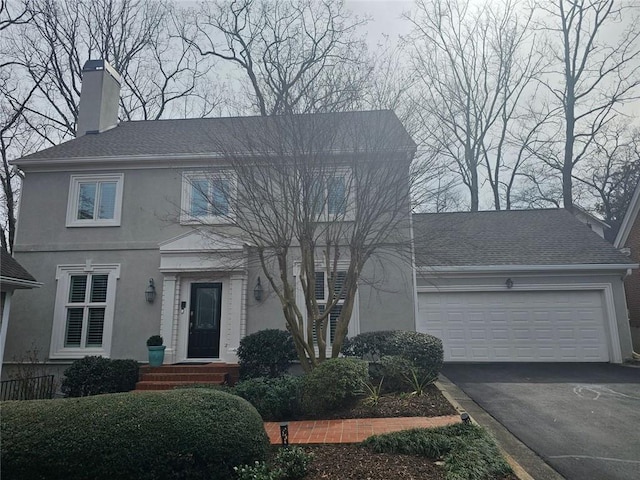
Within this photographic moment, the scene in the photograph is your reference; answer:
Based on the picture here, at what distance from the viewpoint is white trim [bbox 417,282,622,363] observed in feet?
37.4

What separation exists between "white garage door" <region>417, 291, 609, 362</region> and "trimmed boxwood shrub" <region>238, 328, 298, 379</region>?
4871 millimetres

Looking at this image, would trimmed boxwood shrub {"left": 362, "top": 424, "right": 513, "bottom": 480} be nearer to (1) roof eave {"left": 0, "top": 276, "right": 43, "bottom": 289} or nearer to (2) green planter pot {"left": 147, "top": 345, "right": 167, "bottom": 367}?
(2) green planter pot {"left": 147, "top": 345, "right": 167, "bottom": 367}

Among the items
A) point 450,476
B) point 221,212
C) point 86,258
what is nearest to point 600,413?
point 450,476

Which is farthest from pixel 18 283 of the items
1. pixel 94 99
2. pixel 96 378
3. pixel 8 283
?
pixel 94 99

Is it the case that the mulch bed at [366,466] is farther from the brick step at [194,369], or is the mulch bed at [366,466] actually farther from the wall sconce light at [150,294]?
the wall sconce light at [150,294]

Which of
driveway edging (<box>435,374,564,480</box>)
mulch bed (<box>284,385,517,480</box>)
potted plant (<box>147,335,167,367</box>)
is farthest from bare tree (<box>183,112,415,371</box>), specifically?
potted plant (<box>147,335,167,367</box>)

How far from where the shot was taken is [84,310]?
33.0 feet

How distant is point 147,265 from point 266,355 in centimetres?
398

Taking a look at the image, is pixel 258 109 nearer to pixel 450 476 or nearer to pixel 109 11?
pixel 450 476

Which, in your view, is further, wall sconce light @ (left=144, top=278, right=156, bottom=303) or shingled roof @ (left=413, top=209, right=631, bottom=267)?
shingled roof @ (left=413, top=209, right=631, bottom=267)

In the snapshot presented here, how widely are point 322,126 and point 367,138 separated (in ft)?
2.76

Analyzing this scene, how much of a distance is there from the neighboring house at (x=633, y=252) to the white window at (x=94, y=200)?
1670 centimetres

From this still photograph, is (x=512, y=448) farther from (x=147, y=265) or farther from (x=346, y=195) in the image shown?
(x=147, y=265)

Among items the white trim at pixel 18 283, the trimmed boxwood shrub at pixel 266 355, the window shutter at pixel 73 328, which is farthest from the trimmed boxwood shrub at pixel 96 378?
the trimmed boxwood shrub at pixel 266 355
